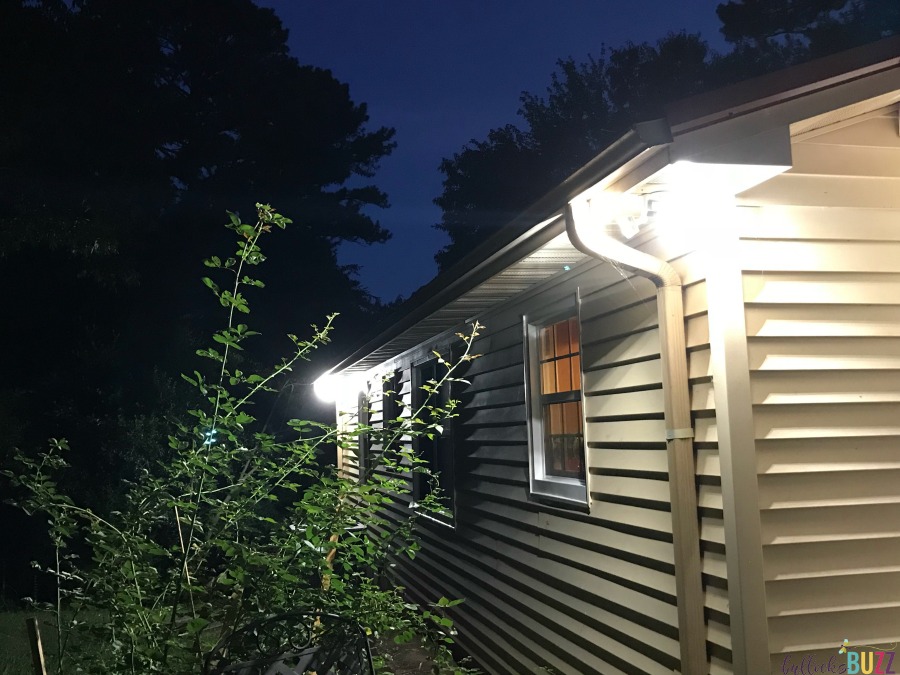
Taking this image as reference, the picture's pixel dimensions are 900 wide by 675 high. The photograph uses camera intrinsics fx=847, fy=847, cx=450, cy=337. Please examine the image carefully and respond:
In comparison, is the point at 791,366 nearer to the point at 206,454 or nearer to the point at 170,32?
the point at 206,454

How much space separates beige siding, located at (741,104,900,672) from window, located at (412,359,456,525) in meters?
3.73

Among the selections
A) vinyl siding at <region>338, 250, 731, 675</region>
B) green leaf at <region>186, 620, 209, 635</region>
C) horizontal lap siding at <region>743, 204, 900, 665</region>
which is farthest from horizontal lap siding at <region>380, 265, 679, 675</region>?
green leaf at <region>186, 620, 209, 635</region>

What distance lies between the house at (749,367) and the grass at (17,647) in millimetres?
4164

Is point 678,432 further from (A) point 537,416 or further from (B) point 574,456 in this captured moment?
(A) point 537,416

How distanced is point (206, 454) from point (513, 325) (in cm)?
247

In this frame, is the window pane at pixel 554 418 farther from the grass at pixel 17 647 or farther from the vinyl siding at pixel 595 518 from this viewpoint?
the grass at pixel 17 647

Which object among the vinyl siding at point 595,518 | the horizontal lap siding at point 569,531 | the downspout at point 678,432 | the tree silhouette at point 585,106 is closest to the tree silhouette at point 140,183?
the tree silhouette at point 585,106

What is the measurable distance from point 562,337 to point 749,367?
2.21 meters

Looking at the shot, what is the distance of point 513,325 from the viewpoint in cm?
576

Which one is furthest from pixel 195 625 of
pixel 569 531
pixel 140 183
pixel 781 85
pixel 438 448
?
pixel 140 183

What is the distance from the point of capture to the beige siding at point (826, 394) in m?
3.14

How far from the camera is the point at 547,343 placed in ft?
18.0

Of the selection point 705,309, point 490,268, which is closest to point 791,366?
point 705,309

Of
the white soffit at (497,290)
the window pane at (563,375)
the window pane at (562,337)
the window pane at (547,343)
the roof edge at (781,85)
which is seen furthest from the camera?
the window pane at (547,343)
